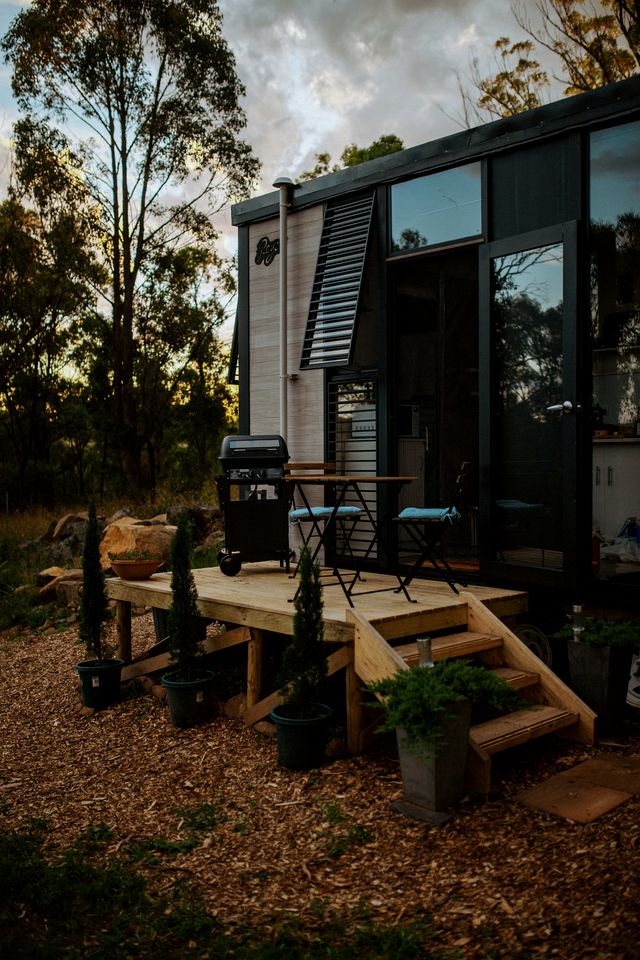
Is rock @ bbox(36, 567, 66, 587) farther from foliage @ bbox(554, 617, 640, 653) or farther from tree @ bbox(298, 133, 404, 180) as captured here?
tree @ bbox(298, 133, 404, 180)

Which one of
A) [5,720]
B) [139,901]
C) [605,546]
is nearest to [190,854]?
[139,901]

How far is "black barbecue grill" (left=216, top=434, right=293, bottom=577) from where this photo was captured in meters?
6.08

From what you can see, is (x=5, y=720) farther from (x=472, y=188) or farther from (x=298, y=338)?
(x=472, y=188)

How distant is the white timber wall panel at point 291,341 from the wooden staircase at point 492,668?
7.96 feet

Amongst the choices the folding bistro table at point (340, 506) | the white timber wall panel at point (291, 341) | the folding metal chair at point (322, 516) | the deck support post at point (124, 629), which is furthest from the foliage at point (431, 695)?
the white timber wall panel at point (291, 341)

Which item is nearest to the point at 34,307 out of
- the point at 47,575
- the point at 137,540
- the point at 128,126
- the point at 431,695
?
the point at 128,126

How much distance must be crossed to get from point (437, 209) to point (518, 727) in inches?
143

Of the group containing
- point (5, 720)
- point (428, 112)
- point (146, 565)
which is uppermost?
point (428, 112)

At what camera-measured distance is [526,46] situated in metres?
14.4

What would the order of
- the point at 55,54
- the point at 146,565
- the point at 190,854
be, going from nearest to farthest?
the point at 190,854
the point at 146,565
the point at 55,54

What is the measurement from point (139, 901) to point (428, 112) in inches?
570

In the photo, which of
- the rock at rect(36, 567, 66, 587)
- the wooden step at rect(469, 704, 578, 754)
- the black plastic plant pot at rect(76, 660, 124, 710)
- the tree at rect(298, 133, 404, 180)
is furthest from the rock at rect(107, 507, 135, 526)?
the tree at rect(298, 133, 404, 180)

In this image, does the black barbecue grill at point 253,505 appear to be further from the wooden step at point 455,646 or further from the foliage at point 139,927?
the foliage at point 139,927

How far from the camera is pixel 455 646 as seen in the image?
4512mm
